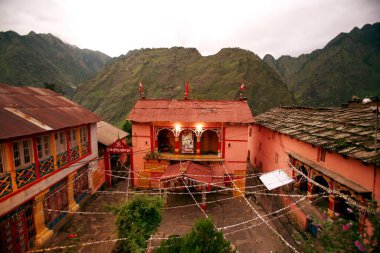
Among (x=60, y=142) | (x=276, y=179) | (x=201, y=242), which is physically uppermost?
(x=60, y=142)

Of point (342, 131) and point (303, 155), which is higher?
point (342, 131)

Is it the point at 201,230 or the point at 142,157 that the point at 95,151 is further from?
the point at 201,230

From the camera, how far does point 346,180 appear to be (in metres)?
8.52

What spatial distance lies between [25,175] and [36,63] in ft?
359

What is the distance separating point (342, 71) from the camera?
8319cm

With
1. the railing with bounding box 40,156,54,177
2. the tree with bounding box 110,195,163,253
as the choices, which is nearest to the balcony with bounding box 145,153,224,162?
the railing with bounding box 40,156,54,177

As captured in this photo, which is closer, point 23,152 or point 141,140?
point 23,152

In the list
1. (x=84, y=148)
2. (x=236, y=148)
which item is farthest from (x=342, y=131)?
(x=84, y=148)

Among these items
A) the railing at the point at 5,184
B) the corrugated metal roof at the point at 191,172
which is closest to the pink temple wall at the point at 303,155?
the corrugated metal roof at the point at 191,172

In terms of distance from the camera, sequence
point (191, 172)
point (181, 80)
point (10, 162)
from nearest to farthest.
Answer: point (10, 162)
point (191, 172)
point (181, 80)

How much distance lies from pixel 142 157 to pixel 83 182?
195 inches

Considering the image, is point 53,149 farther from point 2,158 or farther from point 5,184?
point 5,184

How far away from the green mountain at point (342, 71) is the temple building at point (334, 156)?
223ft

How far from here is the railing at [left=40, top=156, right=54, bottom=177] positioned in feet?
35.8
